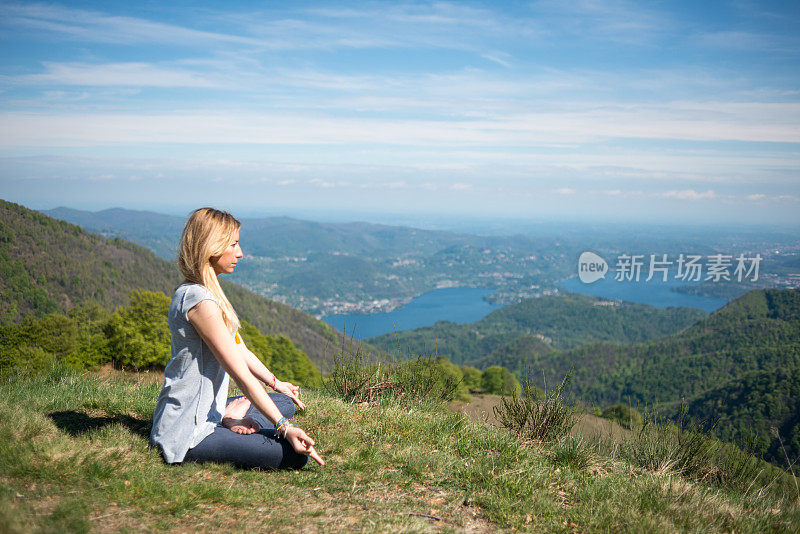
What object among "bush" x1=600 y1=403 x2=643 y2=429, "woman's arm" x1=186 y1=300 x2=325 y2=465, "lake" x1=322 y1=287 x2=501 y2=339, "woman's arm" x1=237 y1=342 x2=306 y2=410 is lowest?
"lake" x1=322 y1=287 x2=501 y2=339

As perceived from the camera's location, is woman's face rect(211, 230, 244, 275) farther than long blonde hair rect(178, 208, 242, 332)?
Yes

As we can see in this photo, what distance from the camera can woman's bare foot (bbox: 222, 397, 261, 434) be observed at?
10.7 feet

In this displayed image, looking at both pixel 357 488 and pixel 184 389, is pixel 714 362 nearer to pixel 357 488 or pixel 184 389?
pixel 357 488

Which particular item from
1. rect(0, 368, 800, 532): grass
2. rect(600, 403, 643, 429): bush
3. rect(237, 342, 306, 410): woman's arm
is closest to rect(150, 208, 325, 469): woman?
rect(0, 368, 800, 532): grass

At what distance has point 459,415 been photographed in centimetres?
450

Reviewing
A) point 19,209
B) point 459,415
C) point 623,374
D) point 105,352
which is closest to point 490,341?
point 623,374

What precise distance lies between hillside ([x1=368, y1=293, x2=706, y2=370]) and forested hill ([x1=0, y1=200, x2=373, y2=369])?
147 ft

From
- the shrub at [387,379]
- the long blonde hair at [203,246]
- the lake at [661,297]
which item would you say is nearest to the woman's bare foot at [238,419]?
the long blonde hair at [203,246]

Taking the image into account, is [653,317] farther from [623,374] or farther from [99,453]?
[99,453]

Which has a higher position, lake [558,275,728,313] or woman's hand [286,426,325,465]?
woman's hand [286,426,325,465]

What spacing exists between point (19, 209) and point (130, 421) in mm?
88647

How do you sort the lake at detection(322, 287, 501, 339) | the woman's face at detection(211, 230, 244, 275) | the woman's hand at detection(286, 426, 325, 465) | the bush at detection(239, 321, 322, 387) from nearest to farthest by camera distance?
the woman's hand at detection(286, 426, 325, 465), the woman's face at detection(211, 230, 244, 275), the bush at detection(239, 321, 322, 387), the lake at detection(322, 287, 501, 339)

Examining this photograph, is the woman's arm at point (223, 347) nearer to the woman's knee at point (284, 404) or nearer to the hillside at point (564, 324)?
the woman's knee at point (284, 404)

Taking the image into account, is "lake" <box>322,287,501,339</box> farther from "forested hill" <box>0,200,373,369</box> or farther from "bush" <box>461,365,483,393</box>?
"bush" <box>461,365,483,393</box>
